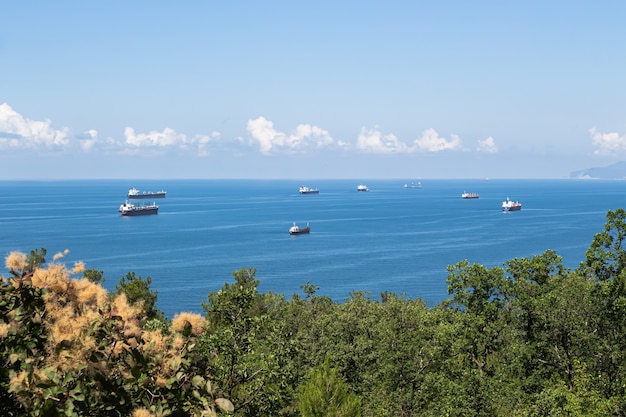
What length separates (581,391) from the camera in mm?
25031

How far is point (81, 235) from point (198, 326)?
183m

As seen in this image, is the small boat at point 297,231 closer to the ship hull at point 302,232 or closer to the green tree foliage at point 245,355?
the ship hull at point 302,232

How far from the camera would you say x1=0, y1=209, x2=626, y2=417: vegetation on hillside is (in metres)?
8.29

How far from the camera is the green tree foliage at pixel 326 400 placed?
26750mm

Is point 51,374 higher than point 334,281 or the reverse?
higher

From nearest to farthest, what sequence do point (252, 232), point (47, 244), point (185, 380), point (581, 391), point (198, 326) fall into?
point (185, 380), point (198, 326), point (581, 391), point (47, 244), point (252, 232)

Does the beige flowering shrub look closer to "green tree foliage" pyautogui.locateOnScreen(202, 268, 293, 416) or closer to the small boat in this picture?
"green tree foliage" pyautogui.locateOnScreen(202, 268, 293, 416)

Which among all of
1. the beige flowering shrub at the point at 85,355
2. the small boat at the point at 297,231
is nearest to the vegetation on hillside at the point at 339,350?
the beige flowering shrub at the point at 85,355

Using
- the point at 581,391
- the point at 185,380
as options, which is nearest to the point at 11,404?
the point at 185,380

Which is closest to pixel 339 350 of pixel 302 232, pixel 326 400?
pixel 326 400

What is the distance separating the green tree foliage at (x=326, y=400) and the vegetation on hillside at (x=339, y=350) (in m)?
0.05

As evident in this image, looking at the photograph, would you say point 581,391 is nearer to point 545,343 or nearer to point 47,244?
point 545,343

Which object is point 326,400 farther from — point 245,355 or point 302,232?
point 302,232

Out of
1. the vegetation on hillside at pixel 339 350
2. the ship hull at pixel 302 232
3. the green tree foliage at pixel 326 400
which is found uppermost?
the vegetation on hillside at pixel 339 350
